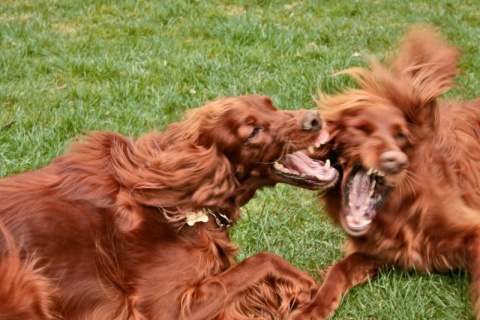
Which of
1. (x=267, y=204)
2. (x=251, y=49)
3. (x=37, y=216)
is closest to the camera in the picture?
(x=37, y=216)

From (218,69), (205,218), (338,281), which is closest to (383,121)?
(338,281)

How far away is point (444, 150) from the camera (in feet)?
12.1

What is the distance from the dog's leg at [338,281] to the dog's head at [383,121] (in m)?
0.28

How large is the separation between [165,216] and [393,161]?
3.50ft

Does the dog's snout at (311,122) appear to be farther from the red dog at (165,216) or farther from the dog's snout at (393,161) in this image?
the dog's snout at (393,161)

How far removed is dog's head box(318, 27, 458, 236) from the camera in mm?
3295

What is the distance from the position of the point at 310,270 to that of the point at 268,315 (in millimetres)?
474

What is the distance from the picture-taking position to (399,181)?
10.8 ft

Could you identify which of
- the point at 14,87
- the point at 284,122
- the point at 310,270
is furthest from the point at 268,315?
the point at 14,87

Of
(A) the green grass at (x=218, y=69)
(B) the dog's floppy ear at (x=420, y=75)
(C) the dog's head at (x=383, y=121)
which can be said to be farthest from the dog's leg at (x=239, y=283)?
(B) the dog's floppy ear at (x=420, y=75)

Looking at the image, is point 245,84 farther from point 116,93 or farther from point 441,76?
point 441,76

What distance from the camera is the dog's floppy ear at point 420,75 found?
11.2 feet

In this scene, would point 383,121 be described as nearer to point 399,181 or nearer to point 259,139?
point 399,181

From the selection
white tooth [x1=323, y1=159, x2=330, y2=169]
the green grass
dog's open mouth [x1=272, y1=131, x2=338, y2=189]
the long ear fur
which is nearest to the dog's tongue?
dog's open mouth [x1=272, y1=131, x2=338, y2=189]
